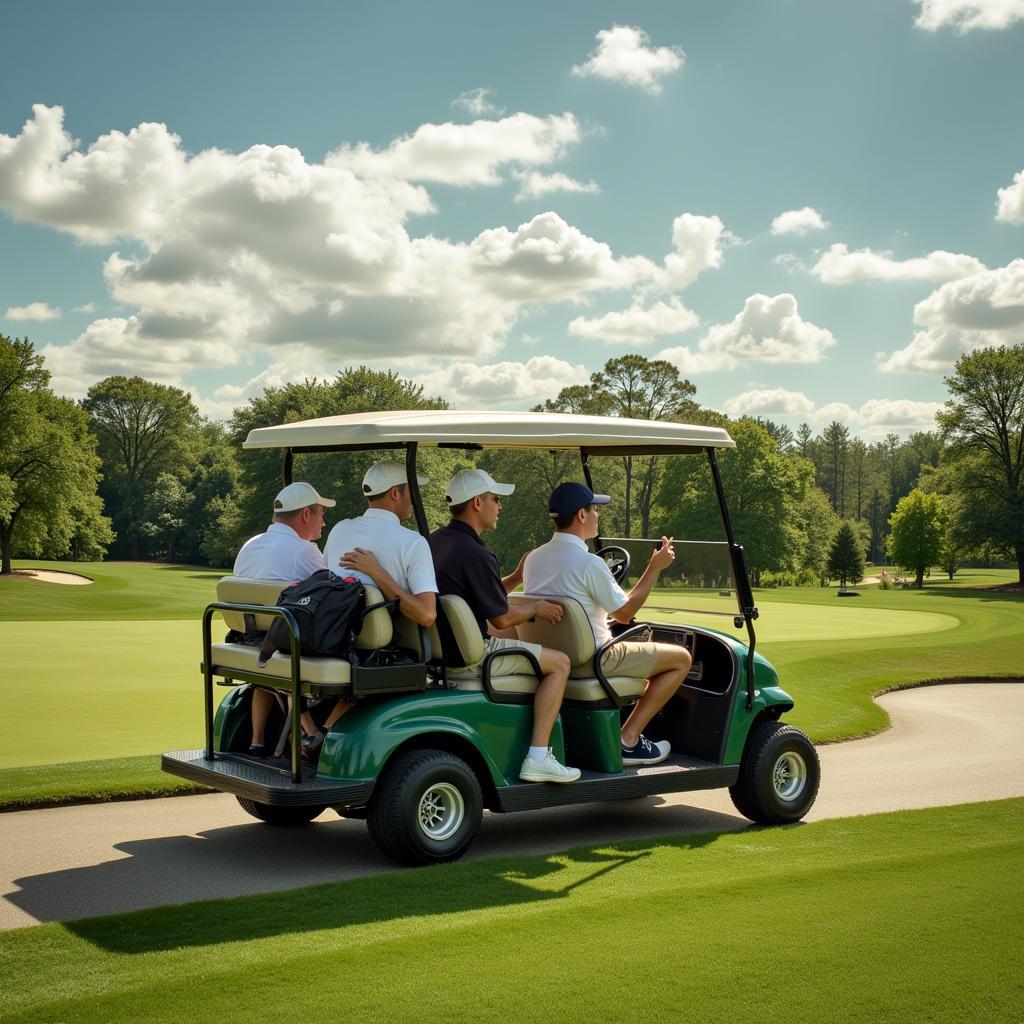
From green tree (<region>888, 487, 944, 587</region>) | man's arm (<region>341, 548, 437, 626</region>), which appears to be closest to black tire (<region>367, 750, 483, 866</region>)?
man's arm (<region>341, 548, 437, 626</region>)

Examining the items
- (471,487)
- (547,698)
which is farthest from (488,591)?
(547,698)

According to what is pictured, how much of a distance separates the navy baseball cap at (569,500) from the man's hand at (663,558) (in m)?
0.41

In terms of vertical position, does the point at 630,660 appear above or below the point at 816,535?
below

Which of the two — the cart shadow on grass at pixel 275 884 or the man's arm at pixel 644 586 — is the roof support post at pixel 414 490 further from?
the cart shadow on grass at pixel 275 884

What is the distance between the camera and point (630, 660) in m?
7.04

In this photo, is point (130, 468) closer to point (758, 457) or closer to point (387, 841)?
point (758, 457)

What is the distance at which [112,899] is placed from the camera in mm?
5602

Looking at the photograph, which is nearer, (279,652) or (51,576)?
(279,652)

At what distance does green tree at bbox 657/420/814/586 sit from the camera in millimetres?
59375

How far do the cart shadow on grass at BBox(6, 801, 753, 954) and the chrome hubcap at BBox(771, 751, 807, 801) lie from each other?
0.68 metres

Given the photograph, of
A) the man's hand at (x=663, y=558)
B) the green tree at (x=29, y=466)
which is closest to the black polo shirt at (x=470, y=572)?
the man's hand at (x=663, y=558)

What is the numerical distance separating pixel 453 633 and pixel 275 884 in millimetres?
1453

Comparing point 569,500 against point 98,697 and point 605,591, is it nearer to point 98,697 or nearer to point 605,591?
point 605,591

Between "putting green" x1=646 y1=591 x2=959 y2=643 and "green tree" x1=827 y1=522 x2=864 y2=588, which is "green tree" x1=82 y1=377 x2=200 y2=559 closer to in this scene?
"green tree" x1=827 y1=522 x2=864 y2=588
